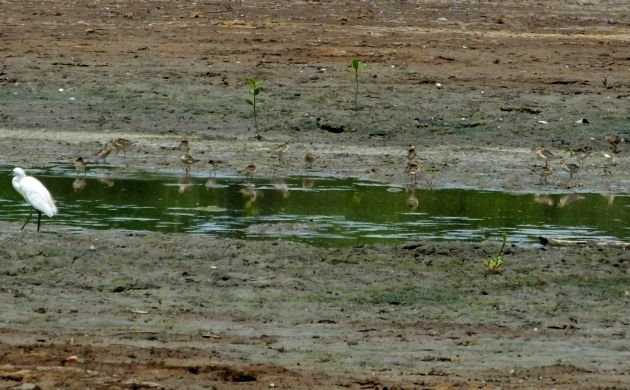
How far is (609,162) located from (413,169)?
310 cm

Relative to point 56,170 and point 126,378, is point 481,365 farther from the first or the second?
point 56,170

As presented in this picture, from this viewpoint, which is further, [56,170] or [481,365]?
[56,170]

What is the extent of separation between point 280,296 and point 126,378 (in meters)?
2.79

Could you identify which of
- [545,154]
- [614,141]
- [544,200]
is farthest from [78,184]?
[614,141]

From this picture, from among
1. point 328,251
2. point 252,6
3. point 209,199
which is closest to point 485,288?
point 328,251

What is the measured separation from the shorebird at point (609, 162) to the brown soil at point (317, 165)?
0.12 meters

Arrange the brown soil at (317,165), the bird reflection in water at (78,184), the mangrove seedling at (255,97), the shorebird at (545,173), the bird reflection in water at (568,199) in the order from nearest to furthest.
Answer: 1. the brown soil at (317,165)
2. the bird reflection in water at (568,199)
3. the bird reflection in water at (78,184)
4. the shorebird at (545,173)
5. the mangrove seedling at (255,97)

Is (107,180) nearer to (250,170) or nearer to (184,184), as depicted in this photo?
(184,184)

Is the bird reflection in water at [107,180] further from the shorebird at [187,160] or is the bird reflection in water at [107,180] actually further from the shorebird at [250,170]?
the shorebird at [250,170]

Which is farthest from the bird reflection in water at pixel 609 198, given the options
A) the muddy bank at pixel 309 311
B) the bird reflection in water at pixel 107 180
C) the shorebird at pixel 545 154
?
the bird reflection in water at pixel 107 180

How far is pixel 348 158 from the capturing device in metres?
18.7

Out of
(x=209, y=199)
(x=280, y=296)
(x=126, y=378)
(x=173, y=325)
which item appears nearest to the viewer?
(x=126, y=378)

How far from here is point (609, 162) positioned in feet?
61.9

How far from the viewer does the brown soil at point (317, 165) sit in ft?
30.1
